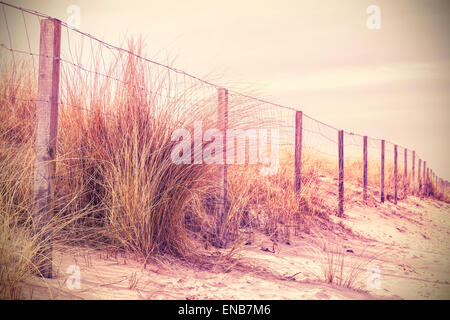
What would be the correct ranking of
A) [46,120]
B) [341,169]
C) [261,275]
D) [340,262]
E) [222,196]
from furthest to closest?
[341,169] < [222,196] < [340,262] < [261,275] < [46,120]

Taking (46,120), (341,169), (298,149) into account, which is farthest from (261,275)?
(341,169)

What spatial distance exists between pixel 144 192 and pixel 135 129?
1.65 feet

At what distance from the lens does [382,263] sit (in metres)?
3.81

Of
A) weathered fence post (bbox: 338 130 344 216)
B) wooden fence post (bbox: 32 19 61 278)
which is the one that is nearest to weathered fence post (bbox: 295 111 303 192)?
weathered fence post (bbox: 338 130 344 216)

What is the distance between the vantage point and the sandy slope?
2262mm

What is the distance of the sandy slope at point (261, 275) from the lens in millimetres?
2262

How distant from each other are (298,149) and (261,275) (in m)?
2.84

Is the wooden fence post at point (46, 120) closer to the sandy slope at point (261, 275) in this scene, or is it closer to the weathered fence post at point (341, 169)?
the sandy slope at point (261, 275)

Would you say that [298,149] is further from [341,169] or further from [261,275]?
[261,275]

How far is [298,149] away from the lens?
17.5 ft

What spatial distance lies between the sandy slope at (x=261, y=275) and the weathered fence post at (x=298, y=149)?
2.90 feet

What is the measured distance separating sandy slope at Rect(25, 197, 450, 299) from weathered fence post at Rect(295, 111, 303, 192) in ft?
2.90
